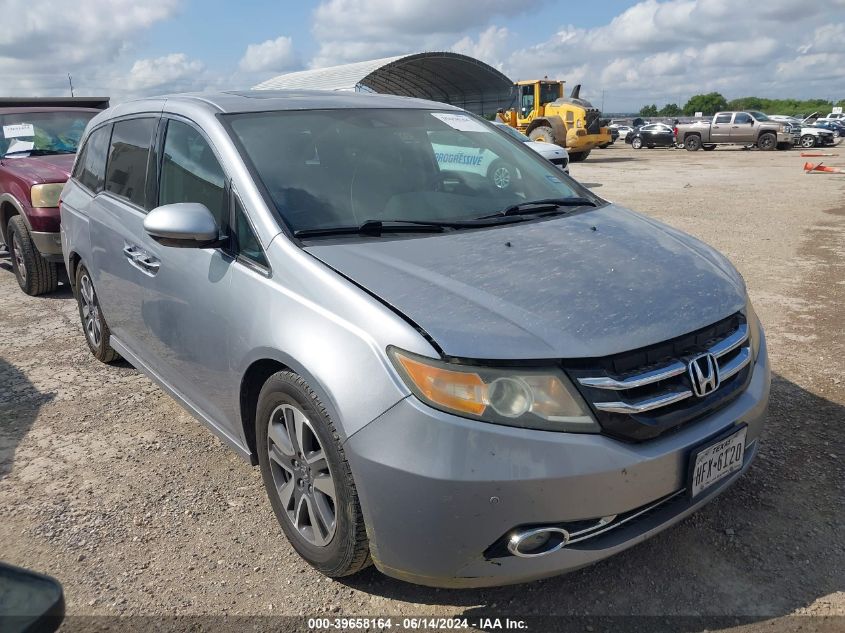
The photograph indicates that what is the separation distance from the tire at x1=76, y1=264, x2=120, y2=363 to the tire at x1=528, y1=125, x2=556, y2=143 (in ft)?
73.3

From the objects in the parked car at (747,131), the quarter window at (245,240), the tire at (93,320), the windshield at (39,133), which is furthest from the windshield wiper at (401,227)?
the parked car at (747,131)

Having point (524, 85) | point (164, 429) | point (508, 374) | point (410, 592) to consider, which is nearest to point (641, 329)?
point (508, 374)

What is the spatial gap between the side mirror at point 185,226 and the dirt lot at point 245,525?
1.17 meters

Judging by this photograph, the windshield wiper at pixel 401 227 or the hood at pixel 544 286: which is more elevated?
the windshield wiper at pixel 401 227

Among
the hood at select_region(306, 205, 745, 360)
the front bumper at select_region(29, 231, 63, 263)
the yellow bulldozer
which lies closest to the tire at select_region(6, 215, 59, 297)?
the front bumper at select_region(29, 231, 63, 263)

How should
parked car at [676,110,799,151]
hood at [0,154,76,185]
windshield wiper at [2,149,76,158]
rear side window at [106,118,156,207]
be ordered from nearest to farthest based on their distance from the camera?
rear side window at [106,118,156,207] < hood at [0,154,76,185] < windshield wiper at [2,149,76,158] < parked car at [676,110,799,151]

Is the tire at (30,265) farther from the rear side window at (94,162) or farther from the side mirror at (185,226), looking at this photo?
the side mirror at (185,226)

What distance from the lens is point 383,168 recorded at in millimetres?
3082

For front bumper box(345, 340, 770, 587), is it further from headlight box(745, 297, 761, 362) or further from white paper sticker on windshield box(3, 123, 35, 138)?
white paper sticker on windshield box(3, 123, 35, 138)

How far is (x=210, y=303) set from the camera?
8.86ft

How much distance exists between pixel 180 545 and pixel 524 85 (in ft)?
90.4

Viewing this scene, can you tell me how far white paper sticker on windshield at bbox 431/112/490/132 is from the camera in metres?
3.64

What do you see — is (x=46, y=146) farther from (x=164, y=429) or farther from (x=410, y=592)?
(x=410, y=592)

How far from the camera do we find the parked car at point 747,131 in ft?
98.0
